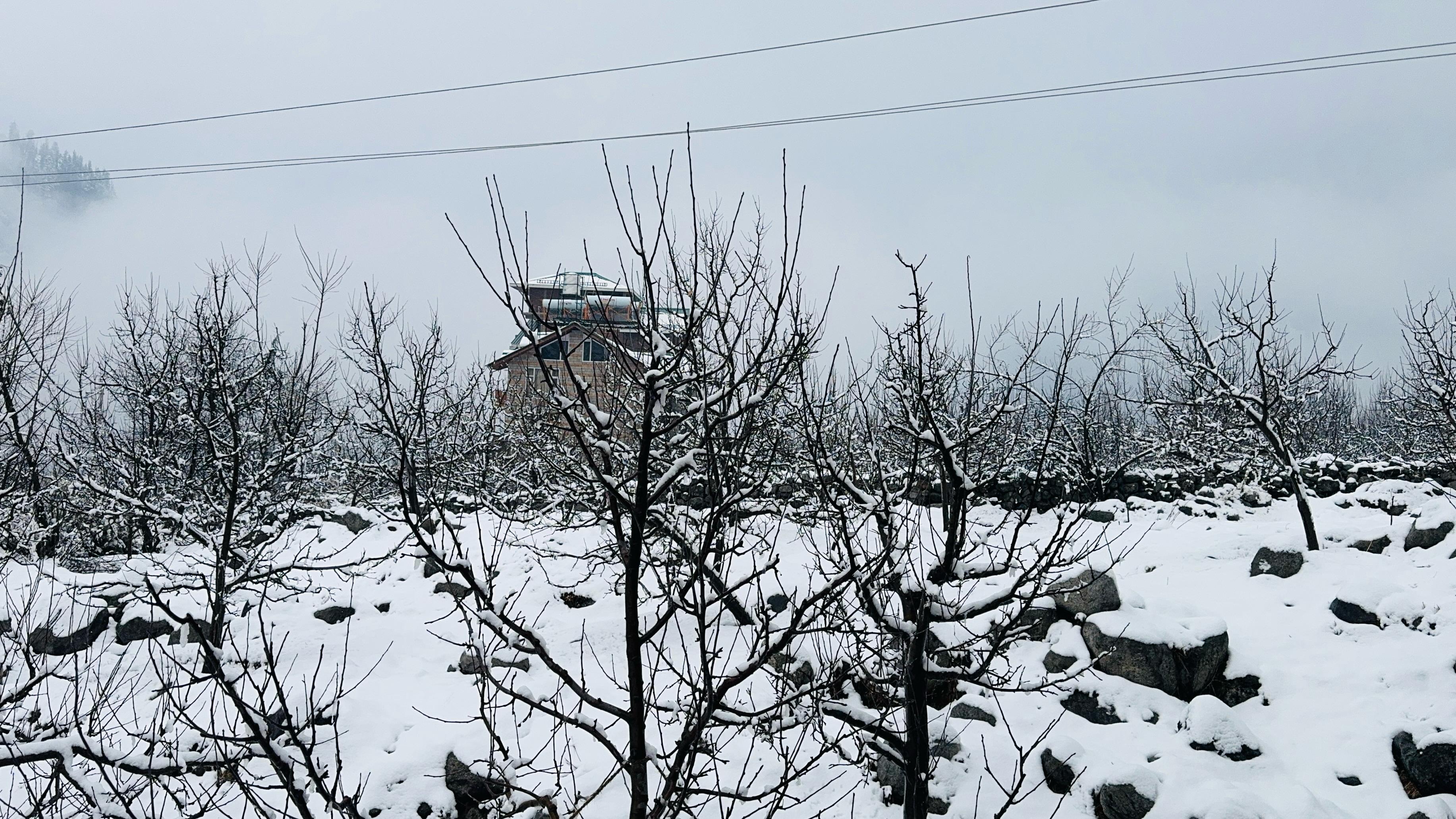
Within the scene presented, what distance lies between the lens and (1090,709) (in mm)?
8766

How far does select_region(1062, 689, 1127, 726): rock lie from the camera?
28.4ft

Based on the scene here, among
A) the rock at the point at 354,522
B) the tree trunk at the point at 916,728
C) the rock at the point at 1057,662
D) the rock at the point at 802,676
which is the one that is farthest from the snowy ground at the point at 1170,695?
the rock at the point at 354,522

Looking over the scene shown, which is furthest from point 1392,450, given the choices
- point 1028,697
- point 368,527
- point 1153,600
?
point 368,527

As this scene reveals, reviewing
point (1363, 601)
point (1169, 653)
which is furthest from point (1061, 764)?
point (1363, 601)

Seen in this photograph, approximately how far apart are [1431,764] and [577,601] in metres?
10.1

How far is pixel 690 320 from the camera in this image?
117 inches

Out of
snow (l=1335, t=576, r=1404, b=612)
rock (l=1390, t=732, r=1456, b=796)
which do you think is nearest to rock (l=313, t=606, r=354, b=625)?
rock (l=1390, t=732, r=1456, b=796)

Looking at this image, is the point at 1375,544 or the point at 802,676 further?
the point at 1375,544

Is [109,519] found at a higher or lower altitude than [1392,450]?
higher

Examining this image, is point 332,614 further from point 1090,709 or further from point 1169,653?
point 1169,653

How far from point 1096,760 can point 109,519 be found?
47.3 ft

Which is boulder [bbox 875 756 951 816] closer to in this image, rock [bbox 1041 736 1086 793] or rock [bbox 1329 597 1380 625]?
rock [bbox 1041 736 1086 793]

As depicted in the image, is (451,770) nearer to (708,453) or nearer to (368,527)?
(708,453)

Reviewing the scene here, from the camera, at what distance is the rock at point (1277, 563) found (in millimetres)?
11227
